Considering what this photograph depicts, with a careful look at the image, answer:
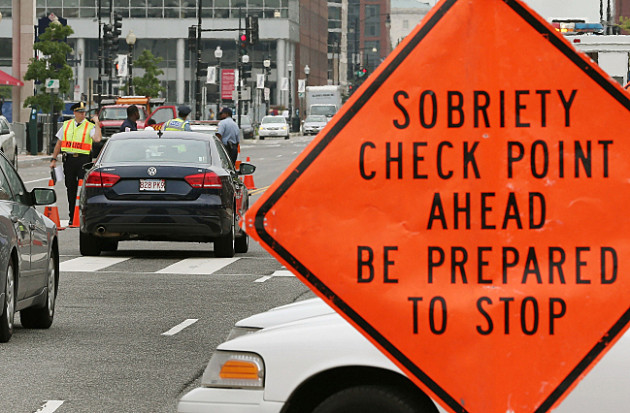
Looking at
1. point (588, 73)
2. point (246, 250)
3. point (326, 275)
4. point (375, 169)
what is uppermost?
point (588, 73)

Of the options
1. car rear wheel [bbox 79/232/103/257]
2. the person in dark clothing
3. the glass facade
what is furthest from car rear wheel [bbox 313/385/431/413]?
the glass facade

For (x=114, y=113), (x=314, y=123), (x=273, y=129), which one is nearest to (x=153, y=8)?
(x=314, y=123)

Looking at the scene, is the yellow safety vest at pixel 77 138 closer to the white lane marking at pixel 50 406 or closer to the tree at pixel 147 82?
the white lane marking at pixel 50 406

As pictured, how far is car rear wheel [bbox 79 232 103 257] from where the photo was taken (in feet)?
59.7

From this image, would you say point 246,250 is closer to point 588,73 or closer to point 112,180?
Result: point 112,180

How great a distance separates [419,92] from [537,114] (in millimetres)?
343

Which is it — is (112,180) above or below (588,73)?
below

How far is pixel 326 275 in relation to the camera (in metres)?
4.27

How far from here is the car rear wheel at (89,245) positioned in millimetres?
18188

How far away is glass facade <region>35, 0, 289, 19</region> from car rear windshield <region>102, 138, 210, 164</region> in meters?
105

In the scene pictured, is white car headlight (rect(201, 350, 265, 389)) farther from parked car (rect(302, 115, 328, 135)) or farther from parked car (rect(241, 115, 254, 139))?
parked car (rect(302, 115, 328, 135))

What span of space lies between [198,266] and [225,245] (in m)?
1.13

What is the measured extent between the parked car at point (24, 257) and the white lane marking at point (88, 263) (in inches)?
174

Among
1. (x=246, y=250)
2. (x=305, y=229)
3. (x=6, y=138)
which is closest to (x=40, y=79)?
(x=6, y=138)
